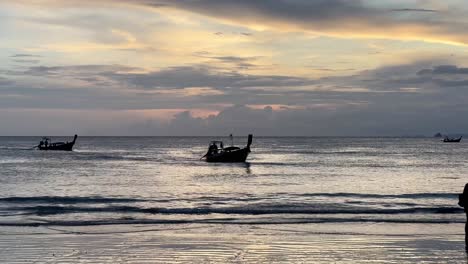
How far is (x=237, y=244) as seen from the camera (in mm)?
14609

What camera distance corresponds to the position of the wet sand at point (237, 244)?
12781 mm

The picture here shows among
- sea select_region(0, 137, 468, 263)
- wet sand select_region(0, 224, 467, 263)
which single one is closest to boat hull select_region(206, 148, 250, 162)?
Result: sea select_region(0, 137, 468, 263)

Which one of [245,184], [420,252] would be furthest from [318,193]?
[420,252]

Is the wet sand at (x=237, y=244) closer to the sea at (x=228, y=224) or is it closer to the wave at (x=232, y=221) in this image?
the sea at (x=228, y=224)

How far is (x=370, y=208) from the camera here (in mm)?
25500

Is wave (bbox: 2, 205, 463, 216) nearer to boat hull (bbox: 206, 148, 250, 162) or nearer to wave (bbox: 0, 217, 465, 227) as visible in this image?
wave (bbox: 0, 217, 465, 227)

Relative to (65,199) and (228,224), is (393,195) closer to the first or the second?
(228,224)

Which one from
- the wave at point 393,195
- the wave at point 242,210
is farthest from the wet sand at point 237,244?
the wave at point 393,195

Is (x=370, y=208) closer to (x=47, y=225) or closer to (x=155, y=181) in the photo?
(x=47, y=225)

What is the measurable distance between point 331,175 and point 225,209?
86.0 feet

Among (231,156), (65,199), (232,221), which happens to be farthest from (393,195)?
(231,156)

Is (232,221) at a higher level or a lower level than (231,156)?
lower

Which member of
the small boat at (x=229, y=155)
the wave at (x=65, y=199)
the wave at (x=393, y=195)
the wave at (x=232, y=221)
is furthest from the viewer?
the small boat at (x=229, y=155)

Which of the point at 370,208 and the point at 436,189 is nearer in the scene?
the point at 370,208
